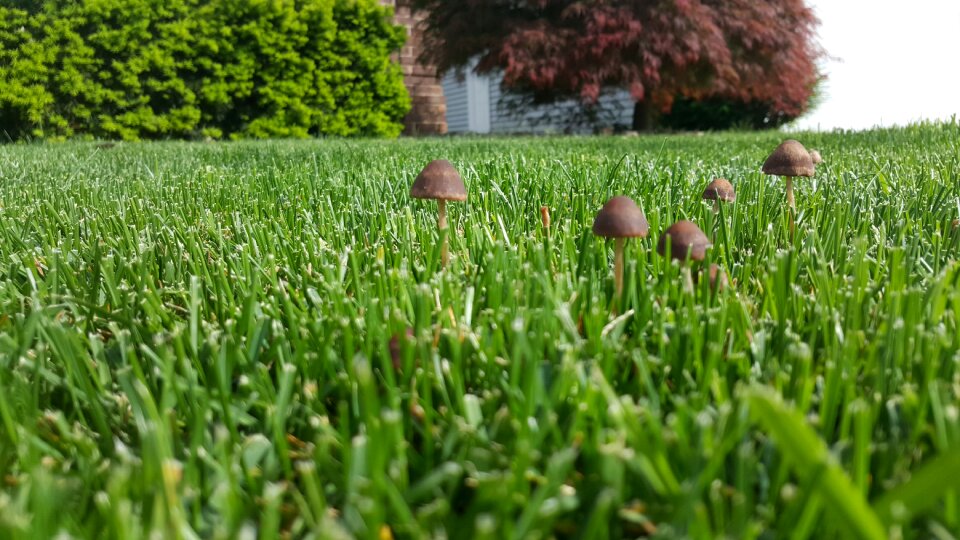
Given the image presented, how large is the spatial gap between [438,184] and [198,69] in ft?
40.8

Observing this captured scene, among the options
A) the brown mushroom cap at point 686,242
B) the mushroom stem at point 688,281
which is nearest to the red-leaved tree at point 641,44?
the brown mushroom cap at point 686,242

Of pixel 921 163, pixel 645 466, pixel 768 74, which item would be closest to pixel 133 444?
pixel 645 466

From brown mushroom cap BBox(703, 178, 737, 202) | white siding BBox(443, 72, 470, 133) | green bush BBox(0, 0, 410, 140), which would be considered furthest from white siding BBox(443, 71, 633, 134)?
brown mushroom cap BBox(703, 178, 737, 202)

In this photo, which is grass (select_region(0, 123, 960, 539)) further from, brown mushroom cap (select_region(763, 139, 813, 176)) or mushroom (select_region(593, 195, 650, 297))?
brown mushroom cap (select_region(763, 139, 813, 176))

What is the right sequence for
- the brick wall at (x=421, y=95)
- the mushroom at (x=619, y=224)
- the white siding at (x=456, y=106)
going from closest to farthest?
the mushroom at (x=619, y=224), the brick wall at (x=421, y=95), the white siding at (x=456, y=106)

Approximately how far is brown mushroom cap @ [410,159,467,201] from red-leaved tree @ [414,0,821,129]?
42.6ft

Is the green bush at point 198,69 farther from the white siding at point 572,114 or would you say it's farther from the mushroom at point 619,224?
the mushroom at point 619,224

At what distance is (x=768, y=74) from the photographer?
607 inches

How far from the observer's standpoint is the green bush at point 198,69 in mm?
11734

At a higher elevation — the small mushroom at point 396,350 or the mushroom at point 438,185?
the mushroom at point 438,185

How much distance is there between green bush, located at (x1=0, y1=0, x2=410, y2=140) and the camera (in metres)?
11.7

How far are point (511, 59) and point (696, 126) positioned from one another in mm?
5999

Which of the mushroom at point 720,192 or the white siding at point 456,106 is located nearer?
the mushroom at point 720,192

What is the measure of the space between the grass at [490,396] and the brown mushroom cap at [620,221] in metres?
0.08
